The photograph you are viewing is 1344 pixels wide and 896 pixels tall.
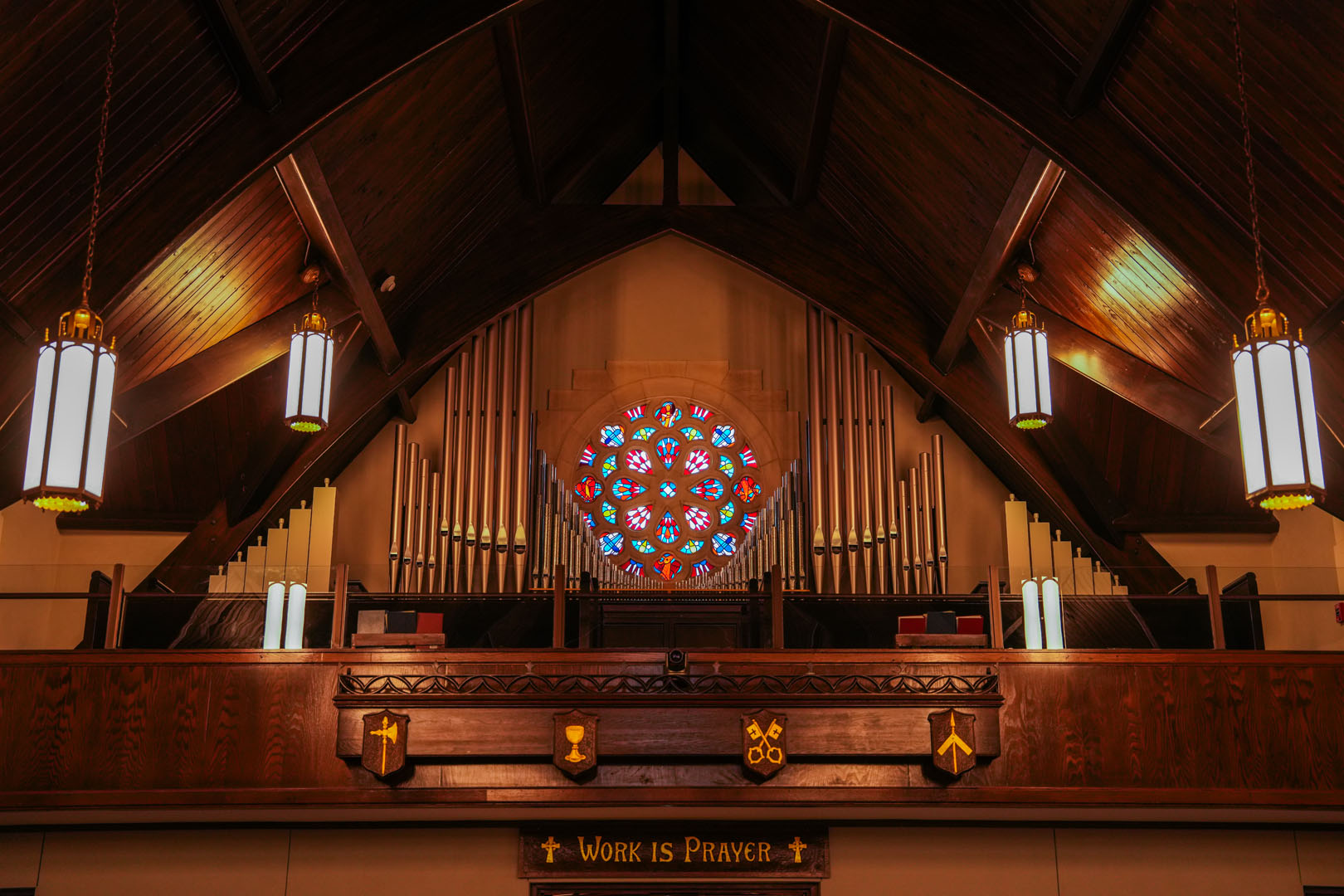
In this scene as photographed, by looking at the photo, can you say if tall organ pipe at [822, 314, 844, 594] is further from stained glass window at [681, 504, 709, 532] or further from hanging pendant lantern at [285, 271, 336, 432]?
hanging pendant lantern at [285, 271, 336, 432]

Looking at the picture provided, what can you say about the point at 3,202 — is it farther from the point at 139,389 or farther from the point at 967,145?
the point at 967,145

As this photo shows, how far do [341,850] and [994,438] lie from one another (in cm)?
572

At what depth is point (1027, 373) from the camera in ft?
28.1

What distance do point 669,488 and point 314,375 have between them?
4414 millimetres

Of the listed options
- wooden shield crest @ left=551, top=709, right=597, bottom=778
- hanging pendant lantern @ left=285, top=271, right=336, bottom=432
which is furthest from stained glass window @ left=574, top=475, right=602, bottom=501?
wooden shield crest @ left=551, top=709, right=597, bottom=778

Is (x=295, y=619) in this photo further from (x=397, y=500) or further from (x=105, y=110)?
(x=105, y=110)

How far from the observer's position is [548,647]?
28.6 feet

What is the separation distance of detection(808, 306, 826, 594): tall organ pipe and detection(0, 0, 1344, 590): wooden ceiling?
612mm

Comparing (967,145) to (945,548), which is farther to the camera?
(945,548)

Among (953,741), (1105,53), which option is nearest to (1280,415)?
(1105,53)

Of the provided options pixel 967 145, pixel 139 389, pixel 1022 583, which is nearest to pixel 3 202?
pixel 139 389

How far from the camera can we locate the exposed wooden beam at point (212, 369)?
8906mm

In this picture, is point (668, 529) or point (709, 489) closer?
point (668, 529)

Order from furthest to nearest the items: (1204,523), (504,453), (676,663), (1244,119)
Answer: (504,453) < (1204,523) < (676,663) < (1244,119)
